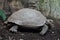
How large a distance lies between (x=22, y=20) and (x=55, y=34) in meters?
0.69

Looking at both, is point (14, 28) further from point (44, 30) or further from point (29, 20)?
point (44, 30)

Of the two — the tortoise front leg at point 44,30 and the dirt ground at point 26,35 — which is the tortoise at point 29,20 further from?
the dirt ground at point 26,35

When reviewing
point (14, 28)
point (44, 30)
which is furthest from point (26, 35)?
point (44, 30)

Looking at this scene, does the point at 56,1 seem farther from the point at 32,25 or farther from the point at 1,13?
the point at 1,13

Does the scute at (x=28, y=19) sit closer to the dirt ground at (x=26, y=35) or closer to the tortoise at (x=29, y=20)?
the tortoise at (x=29, y=20)

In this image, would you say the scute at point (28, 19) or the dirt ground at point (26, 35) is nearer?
the dirt ground at point (26, 35)

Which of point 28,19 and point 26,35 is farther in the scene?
point 28,19

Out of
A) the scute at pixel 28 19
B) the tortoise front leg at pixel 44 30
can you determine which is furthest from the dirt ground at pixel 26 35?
the scute at pixel 28 19

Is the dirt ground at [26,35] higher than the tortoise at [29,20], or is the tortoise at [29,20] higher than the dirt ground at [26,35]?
the tortoise at [29,20]

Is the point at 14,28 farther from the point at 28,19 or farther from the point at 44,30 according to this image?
the point at 44,30

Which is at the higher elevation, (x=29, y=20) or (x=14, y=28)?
(x=29, y=20)

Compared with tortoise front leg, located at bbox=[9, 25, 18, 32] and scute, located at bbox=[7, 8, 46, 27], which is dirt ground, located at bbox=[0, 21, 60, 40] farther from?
scute, located at bbox=[7, 8, 46, 27]

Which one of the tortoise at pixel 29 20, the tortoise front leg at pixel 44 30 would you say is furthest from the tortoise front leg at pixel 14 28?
the tortoise front leg at pixel 44 30

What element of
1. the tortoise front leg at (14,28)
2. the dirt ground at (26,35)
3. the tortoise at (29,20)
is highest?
the tortoise at (29,20)
